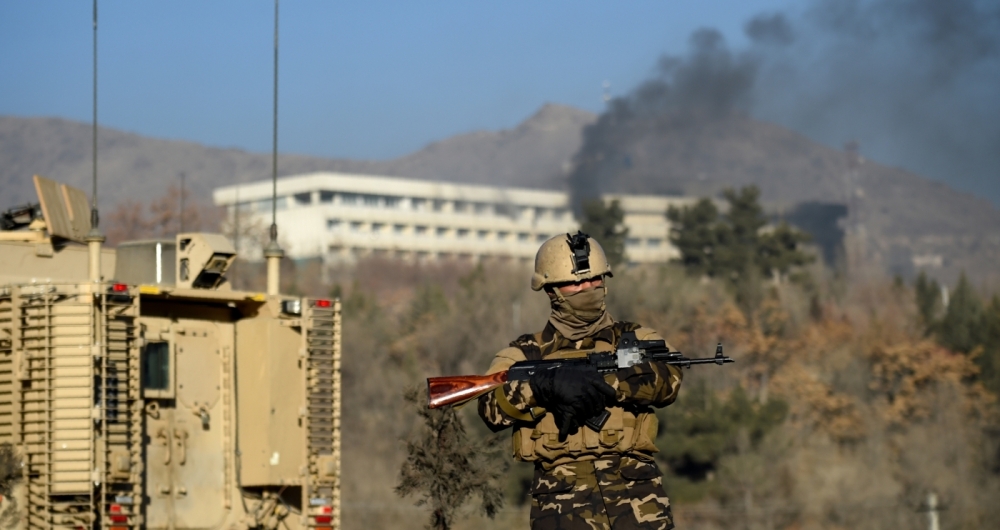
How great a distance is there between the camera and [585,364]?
7.15m

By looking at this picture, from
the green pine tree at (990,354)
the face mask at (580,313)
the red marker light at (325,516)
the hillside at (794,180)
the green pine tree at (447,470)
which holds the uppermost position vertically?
the hillside at (794,180)

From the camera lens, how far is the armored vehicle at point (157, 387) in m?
11.4

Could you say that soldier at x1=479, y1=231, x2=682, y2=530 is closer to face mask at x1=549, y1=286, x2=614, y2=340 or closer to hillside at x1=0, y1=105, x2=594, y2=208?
face mask at x1=549, y1=286, x2=614, y2=340

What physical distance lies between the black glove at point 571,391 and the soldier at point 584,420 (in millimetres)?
36

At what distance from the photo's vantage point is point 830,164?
500 ft

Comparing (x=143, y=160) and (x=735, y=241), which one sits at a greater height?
(x=143, y=160)

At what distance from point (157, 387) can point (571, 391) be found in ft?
19.4

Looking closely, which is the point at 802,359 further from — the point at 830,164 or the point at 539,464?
the point at 830,164

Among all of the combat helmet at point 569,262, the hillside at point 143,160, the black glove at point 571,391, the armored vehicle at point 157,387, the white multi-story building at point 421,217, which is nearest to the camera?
the black glove at point 571,391

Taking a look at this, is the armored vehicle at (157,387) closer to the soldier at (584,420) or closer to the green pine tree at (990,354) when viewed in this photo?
the soldier at (584,420)

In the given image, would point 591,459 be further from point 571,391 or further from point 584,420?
point 571,391

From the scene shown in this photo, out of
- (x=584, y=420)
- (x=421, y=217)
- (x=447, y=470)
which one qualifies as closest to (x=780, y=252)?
(x=421, y=217)

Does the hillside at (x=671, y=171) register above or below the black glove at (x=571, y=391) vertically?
above

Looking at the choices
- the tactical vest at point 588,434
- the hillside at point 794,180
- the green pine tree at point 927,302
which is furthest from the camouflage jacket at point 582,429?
the hillside at point 794,180
